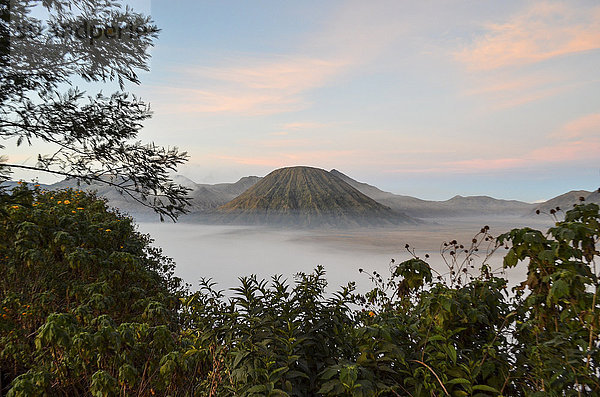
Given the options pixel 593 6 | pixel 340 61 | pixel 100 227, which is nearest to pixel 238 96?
pixel 340 61

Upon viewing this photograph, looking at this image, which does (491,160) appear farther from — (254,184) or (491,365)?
(254,184)

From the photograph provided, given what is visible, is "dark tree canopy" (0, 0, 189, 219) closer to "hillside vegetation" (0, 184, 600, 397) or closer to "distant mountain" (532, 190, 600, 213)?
"hillside vegetation" (0, 184, 600, 397)

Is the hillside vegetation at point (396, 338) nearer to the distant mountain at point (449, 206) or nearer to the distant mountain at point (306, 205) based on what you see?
the distant mountain at point (449, 206)

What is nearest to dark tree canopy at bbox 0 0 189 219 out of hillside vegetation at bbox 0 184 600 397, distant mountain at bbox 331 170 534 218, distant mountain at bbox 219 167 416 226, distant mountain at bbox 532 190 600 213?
hillside vegetation at bbox 0 184 600 397

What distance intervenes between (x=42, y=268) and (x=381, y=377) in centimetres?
430

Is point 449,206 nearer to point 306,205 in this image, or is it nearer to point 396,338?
point 306,205

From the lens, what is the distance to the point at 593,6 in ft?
11.3

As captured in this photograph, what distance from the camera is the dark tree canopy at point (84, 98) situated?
137 inches

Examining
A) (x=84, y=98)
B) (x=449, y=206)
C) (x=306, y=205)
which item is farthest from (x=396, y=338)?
(x=306, y=205)

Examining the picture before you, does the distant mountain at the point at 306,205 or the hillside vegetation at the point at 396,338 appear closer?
the hillside vegetation at the point at 396,338

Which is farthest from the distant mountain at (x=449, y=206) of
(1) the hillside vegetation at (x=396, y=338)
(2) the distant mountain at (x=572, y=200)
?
(1) the hillside vegetation at (x=396, y=338)

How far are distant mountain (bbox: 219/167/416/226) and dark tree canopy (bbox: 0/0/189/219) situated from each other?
173 ft

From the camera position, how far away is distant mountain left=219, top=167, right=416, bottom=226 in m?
58.6

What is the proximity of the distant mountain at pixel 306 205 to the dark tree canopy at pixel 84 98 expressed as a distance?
52820mm
